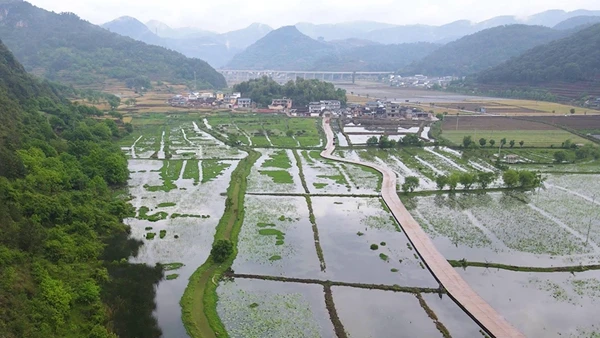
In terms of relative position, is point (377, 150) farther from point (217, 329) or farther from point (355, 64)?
point (355, 64)

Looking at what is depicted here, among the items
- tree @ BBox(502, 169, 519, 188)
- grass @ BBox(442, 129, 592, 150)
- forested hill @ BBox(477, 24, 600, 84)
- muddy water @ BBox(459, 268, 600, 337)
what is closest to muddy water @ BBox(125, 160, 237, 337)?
muddy water @ BBox(459, 268, 600, 337)

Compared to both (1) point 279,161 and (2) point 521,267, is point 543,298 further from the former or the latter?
(1) point 279,161

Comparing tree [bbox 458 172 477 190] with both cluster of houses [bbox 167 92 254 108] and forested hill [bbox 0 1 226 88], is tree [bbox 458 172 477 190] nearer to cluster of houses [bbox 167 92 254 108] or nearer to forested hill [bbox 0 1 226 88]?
cluster of houses [bbox 167 92 254 108]

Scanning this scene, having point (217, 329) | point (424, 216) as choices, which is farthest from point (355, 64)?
point (217, 329)

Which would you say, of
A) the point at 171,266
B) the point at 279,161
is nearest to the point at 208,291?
the point at 171,266

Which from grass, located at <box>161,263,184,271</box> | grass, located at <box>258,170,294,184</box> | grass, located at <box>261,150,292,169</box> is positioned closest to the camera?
grass, located at <box>161,263,184,271</box>

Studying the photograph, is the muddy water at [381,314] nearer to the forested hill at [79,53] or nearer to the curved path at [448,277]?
the curved path at [448,277]

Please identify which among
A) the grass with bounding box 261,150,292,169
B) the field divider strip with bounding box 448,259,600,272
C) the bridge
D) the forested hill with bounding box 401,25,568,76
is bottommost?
the field divider strip with bounding box 448,259,600,272
